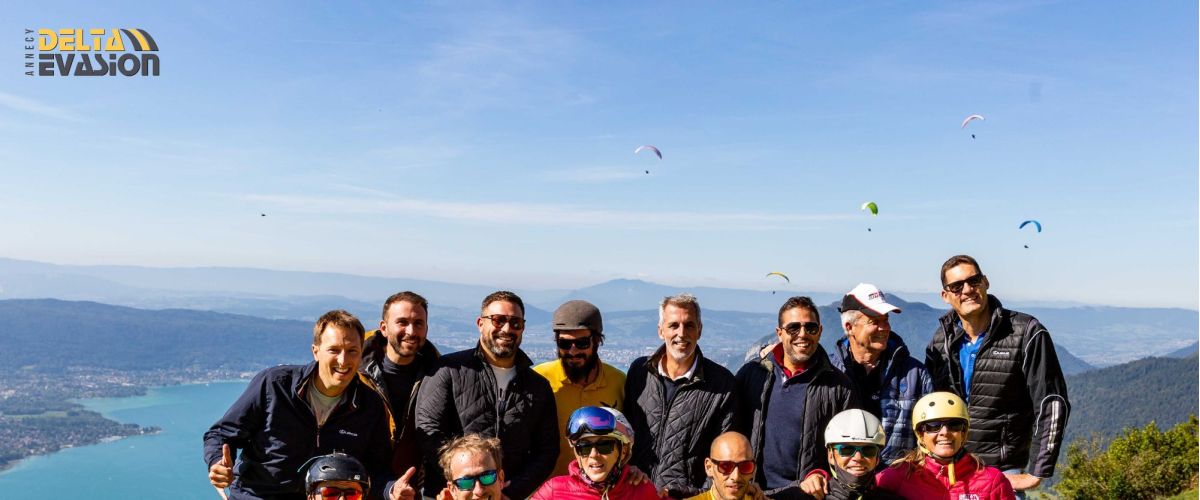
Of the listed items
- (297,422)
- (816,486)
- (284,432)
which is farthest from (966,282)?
(284,432)

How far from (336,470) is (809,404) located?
361cm

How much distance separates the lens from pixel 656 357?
6.77m

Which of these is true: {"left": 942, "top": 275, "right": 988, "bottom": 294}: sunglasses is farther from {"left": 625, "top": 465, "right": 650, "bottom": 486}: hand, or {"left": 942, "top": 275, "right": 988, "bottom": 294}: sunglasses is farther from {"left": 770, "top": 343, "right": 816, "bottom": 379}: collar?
{"left": 625, "top": 465, "right": 650, "bottom": 486}: hand

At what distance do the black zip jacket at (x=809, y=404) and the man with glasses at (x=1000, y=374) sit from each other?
5.05 feet

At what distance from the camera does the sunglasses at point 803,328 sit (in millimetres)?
6488

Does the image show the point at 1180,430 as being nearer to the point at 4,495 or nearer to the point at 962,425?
the point at 962,425

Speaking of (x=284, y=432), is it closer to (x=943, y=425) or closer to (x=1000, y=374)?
(x=943, y=425)

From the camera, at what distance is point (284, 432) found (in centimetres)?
602

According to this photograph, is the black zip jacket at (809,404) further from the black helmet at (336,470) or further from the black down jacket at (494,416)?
the black helmet at (336,470)

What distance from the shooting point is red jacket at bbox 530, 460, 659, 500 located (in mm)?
5641

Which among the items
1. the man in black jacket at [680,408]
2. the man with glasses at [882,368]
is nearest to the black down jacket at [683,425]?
the man in black jacket at [680,408]

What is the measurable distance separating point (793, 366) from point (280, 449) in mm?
4082

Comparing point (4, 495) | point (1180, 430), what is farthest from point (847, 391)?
point (4, 495)

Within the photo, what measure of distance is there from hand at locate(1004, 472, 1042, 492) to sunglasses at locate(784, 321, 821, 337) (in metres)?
2.06
